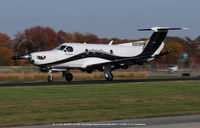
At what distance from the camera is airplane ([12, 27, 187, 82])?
104 ft

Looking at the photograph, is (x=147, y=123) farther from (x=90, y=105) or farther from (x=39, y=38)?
(x=39, y=38)

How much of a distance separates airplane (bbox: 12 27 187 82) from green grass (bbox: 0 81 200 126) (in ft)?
31.1

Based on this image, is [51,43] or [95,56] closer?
[95,56]

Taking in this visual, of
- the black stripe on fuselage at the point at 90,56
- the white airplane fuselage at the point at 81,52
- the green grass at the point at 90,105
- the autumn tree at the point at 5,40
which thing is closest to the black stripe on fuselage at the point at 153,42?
the white airplane fuselage at the point at 81,52

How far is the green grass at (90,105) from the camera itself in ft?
46.5

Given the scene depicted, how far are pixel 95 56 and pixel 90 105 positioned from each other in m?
16.8

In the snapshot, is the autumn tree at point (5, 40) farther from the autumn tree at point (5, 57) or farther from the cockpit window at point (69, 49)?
the cockpit window at point (69, 49)

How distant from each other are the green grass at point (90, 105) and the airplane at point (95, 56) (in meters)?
9.47

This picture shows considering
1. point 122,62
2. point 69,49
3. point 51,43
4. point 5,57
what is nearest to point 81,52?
point 69,49

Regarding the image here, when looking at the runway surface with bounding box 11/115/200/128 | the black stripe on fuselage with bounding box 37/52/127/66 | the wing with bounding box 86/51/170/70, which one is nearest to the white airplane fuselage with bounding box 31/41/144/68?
the black stripe on fuselage with bounding box 37/52/127/66

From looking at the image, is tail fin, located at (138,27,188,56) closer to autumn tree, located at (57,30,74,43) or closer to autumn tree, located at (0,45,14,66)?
autumn tree, located at (0,45,14,66)

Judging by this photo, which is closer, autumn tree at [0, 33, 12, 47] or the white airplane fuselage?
the white airplane fuselage

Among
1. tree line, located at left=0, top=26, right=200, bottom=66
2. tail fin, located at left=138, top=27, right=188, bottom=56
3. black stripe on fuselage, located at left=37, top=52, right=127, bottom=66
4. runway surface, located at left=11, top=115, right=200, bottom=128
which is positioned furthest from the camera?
tree line, located at left=0, top=26, right=200, bottom=66

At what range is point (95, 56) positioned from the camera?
33906 millimetres
